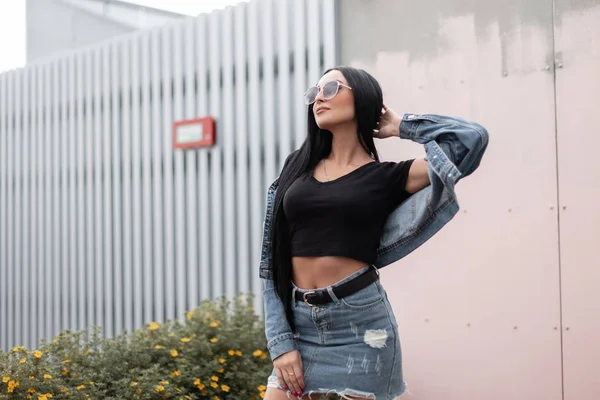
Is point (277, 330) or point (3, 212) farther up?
point (3, 212)

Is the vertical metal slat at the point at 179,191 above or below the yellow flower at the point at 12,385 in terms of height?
above

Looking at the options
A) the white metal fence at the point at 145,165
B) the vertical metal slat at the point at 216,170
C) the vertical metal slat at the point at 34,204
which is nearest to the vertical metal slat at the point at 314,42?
the white metal fence at the point at 145,165

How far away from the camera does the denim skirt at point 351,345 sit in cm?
226

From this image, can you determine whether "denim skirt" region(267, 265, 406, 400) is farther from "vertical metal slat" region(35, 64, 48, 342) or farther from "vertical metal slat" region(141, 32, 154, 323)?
"vertical metal slat" region(35, 64, 48, 342)

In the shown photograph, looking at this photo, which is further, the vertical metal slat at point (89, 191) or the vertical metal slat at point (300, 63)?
the vertical metal slat at point (89, 191)

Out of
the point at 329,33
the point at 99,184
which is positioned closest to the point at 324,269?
the point at 329,33

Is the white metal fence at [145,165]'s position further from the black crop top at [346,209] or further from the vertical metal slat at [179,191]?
the black crop top at [346,209]

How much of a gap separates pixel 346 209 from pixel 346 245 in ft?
0.36

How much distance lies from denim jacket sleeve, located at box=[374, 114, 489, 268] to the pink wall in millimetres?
1986

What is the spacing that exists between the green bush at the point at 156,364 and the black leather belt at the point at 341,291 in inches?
68.4

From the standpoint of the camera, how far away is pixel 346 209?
2.25m

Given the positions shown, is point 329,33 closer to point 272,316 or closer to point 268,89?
point 268,89

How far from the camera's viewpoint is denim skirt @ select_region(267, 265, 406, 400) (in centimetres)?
226

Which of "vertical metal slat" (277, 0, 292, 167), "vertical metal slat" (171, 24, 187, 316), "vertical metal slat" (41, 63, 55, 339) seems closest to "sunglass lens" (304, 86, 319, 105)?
"vertical metal slat" (277, 0, 292, 167)
